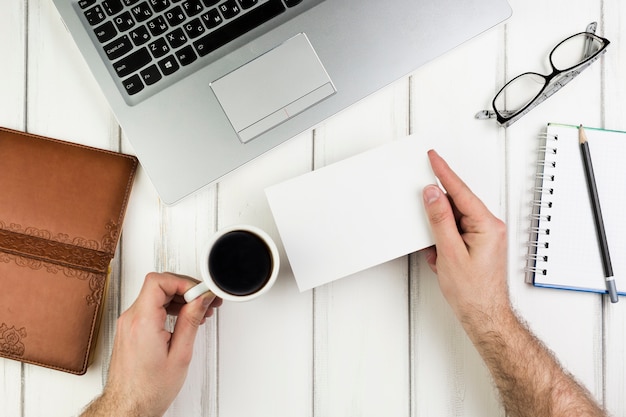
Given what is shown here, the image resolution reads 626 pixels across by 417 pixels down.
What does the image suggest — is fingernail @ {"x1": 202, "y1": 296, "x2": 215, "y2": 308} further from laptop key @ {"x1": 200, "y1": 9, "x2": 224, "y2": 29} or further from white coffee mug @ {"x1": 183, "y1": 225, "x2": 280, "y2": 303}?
laptop key @ {"x1": 200, "y1": 9, "x2": 224, "y2": 29}

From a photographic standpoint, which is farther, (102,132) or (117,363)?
(102,132)

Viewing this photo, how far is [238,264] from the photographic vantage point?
0.69 m

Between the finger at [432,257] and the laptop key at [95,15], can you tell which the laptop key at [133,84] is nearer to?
the laptop key at [95,15]

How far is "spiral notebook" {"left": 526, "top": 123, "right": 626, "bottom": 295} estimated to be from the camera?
2.74ft

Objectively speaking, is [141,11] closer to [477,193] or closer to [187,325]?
[187,325]

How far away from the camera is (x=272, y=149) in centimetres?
77

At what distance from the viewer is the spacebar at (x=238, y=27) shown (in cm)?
75

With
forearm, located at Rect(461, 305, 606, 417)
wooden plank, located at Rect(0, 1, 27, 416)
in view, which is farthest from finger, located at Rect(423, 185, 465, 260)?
wooden plank, located at Rect(0, 1, 27, 416)

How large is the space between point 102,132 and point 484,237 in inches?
23.4

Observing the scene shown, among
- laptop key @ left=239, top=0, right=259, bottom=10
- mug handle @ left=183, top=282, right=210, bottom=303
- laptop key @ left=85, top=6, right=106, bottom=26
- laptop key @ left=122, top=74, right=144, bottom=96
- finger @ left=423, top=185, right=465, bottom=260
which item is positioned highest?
laptop key @ left=239, top=0, right=259, bottom=10

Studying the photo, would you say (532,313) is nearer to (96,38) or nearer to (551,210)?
(551,210)

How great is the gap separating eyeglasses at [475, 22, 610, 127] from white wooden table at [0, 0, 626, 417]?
0.02 m

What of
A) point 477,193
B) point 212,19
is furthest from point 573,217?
point 212,19

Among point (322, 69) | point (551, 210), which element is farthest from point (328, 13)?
point (551, 210)
